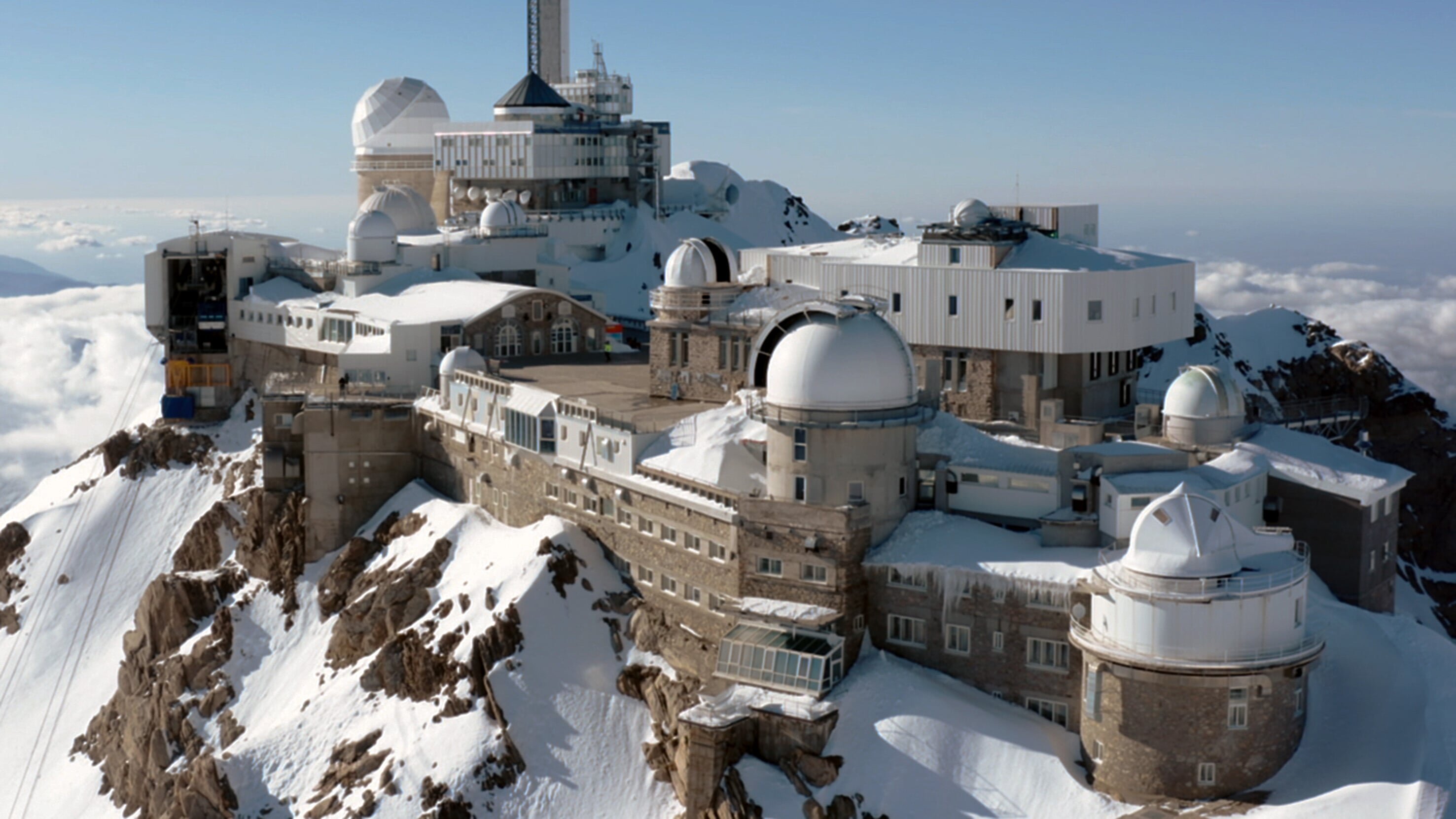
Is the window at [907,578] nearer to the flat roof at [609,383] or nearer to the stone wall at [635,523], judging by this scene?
the stone wall at [635,523]

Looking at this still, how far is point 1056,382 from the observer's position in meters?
69.8

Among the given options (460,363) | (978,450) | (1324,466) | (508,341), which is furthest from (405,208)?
(1324,466)

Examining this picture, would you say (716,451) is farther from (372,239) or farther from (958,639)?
(372,239)

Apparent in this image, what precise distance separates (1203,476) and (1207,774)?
1139cm

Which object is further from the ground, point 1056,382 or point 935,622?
point 1056,382

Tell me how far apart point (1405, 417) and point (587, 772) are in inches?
2302

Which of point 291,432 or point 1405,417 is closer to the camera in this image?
point 291,432

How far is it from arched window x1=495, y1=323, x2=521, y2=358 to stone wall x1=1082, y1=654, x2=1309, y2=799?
4635 centimetres

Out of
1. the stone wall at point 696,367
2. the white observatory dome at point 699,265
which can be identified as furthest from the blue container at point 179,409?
the white observatory dome at point 699,265

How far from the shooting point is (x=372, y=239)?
9950 cm

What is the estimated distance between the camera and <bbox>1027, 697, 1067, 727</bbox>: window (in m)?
54.7

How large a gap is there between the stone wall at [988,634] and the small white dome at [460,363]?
2798cm

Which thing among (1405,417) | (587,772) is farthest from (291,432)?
(1405,417)

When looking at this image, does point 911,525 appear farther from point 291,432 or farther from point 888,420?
point 291,432
